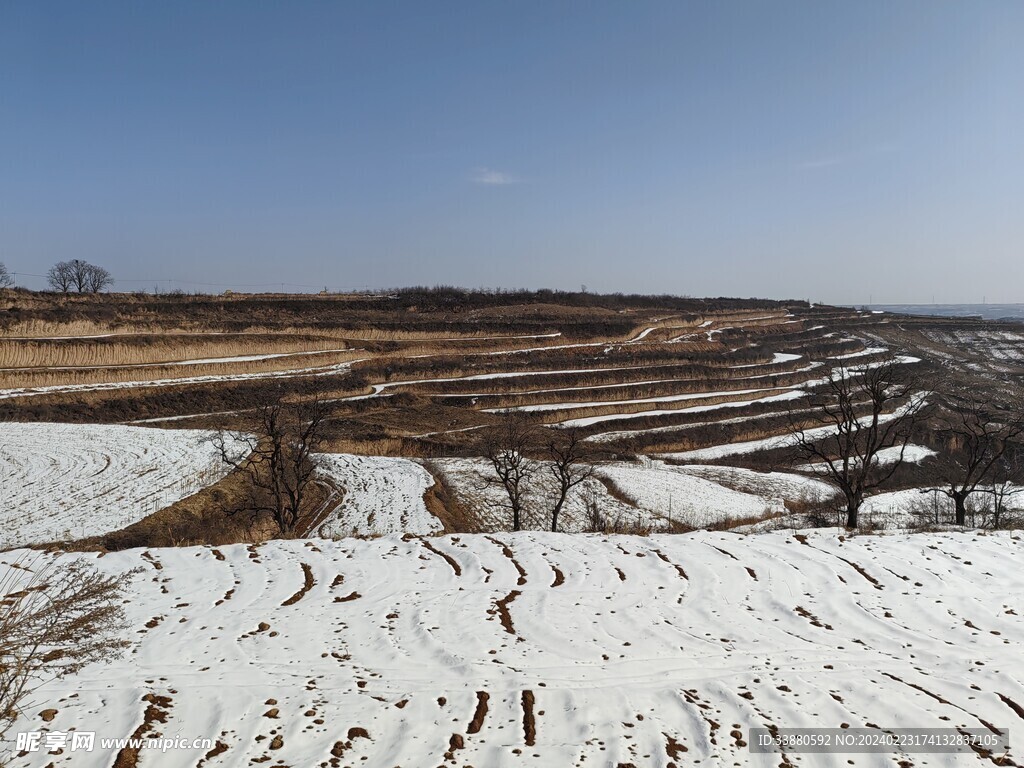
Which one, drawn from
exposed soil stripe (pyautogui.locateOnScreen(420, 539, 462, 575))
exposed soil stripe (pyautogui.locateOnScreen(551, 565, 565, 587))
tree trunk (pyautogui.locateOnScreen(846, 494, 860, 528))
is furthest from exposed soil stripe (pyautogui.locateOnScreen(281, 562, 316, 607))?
tree trunk (pyautogui.locateOnScreen(846, 494, 860, 528))

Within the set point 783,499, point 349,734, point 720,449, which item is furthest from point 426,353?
point 349,734

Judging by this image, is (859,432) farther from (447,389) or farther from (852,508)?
(447,389)

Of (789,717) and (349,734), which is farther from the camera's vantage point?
(789,717)

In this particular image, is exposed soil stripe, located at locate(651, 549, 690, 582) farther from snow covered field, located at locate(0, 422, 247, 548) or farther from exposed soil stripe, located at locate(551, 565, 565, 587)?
snow covered field, located at locate(0, 422, 247, 548)

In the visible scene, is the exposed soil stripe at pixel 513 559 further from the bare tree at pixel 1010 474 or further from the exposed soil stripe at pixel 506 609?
the bare tree at pixel 1010 474

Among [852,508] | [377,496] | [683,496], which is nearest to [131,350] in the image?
[377,496]

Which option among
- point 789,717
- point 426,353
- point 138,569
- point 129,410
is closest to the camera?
point 789,717

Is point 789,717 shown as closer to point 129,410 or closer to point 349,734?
point 349,734
